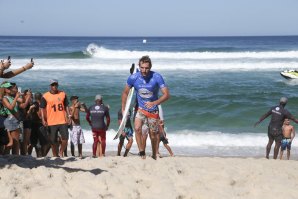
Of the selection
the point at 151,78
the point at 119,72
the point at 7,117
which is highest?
the point at 151,78

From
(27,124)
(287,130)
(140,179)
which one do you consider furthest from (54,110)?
(287,130)

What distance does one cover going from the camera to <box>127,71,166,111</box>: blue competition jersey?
6.84m

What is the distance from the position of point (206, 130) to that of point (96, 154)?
17.5 ft

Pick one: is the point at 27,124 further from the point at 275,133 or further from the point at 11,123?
the point at 275,133

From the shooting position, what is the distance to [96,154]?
978cm

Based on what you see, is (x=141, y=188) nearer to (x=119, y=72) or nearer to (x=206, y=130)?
(x=206, y=130)

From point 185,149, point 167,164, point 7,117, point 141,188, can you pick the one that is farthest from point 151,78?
point 185,149

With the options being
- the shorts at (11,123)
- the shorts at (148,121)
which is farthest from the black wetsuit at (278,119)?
the shorts at (11,123)

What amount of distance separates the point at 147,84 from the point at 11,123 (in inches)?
89.5

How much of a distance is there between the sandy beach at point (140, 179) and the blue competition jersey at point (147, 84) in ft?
3.26

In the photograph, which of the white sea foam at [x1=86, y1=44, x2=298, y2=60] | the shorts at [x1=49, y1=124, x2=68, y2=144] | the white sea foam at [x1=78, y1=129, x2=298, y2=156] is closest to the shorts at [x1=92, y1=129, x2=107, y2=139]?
Result: the shorts at [x1=49, y1=124, x2=68, y2=144]

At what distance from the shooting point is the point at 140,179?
608cm

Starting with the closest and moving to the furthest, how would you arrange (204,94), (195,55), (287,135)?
(287,135) → (204,94) → (195,55)

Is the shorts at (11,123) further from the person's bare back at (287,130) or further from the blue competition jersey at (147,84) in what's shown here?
the person's bare back at (287,130)
